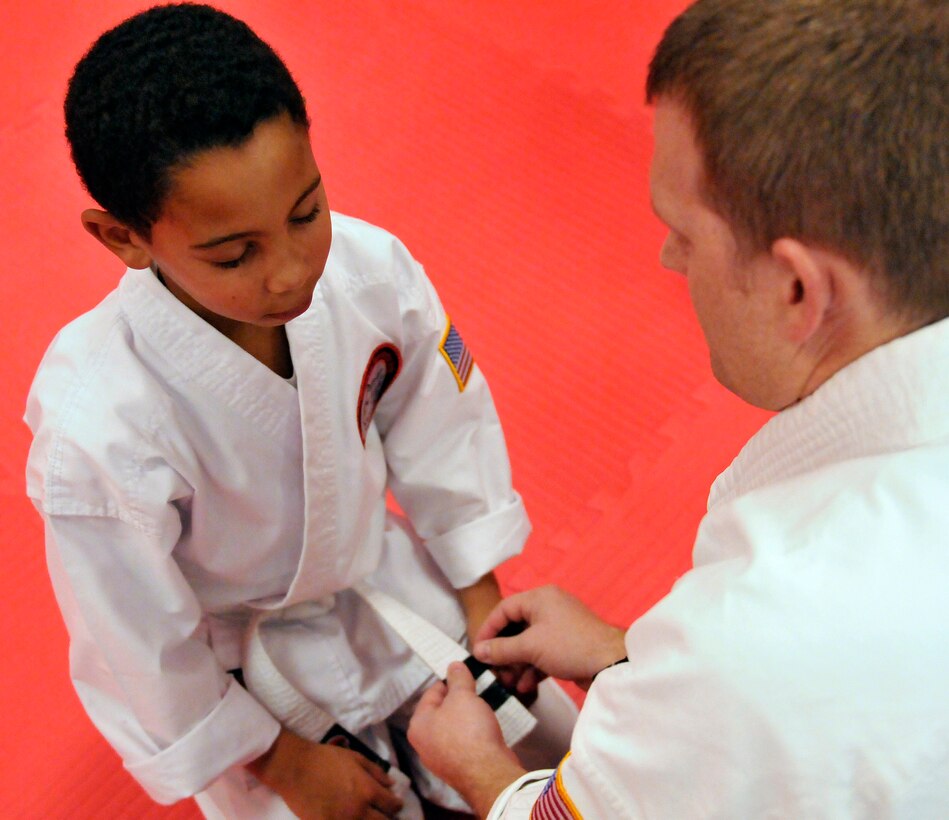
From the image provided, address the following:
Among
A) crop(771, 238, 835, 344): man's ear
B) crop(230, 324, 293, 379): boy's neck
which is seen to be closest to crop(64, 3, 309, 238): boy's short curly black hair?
crop(230, 324, 293, 379): boy's neck

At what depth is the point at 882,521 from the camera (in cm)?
66

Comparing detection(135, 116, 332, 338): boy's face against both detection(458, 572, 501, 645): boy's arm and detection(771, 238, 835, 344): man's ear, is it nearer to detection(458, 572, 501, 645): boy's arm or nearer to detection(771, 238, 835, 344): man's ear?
detection(771, 238, 835, 344): man's ear

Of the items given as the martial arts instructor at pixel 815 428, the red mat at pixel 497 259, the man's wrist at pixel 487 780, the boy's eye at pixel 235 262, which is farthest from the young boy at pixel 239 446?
the red mat at pixel 497 259

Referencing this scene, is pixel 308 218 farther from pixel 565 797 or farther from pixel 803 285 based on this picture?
pixel 565 797

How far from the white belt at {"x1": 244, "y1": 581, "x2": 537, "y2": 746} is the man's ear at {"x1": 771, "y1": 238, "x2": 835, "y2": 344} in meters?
0.83

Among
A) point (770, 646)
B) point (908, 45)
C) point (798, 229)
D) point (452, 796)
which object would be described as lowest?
point (452, 796)

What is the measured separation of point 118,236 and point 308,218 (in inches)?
8.3

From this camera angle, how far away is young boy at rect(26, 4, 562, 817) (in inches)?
34.9

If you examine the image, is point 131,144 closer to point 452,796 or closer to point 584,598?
point 452,796

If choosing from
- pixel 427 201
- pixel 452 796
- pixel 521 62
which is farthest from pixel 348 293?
pixel 521 62

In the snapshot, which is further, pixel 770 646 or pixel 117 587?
pixel 117 587

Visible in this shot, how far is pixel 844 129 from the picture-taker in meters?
0.65

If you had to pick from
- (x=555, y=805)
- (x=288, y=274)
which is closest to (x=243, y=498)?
(x=288, y=274)

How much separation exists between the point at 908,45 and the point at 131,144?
679 mm
